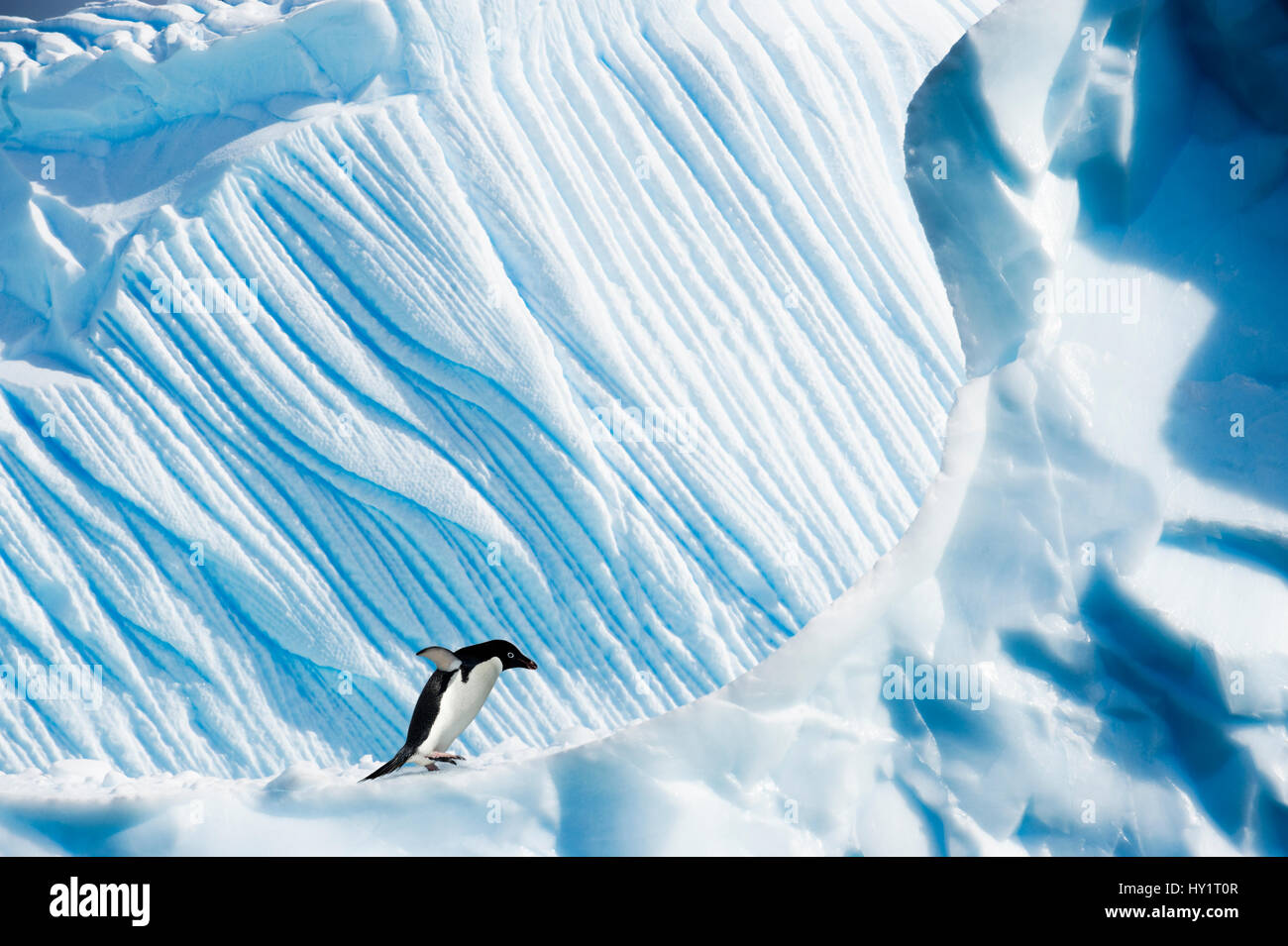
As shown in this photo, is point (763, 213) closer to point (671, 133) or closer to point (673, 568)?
point (671, 133)

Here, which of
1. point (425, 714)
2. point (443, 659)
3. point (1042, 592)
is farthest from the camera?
point (443, 659)

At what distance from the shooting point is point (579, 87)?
8.69 m

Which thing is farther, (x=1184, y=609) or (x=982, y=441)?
(x=982, y=441)

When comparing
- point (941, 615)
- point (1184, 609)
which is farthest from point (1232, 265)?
point (941, 615)

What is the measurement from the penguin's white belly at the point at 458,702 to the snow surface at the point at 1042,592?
1.44 feet

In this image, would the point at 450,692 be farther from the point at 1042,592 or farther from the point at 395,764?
the point at 1042,592

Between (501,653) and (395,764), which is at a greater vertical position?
(501,653)

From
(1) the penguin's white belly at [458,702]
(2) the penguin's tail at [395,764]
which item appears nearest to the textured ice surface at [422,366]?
Result: (1) the penguin's white belly at [458,702]

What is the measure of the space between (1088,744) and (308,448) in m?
5.83

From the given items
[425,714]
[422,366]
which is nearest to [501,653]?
[425,714]

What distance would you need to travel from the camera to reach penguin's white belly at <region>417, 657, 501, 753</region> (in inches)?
139

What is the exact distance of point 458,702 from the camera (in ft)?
11.8

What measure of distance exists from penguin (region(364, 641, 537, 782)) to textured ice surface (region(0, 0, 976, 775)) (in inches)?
147

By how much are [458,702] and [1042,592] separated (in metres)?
1.89
